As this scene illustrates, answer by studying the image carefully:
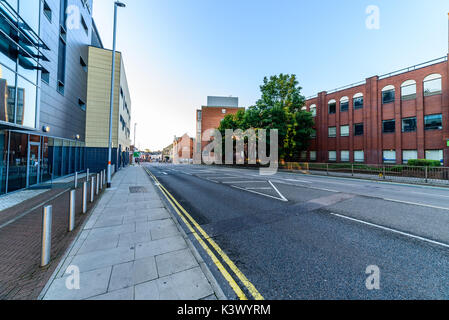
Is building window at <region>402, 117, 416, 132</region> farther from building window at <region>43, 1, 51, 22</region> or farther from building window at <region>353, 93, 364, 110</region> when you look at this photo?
building window at <region>43, 1, 51, 22</region>

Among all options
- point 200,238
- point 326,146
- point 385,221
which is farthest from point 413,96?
point 200,238

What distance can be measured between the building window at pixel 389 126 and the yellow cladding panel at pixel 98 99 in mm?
34854

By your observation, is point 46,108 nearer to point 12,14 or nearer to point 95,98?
point 12,14

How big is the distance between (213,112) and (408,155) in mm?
49043

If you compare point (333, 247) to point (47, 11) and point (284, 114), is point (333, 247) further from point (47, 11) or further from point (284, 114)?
point (284, 114)

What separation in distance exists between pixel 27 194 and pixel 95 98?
616 inches

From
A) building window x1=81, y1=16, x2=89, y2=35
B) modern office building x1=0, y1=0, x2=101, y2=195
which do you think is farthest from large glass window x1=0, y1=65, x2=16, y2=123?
building window x1=81, y1=16, x2=89, y2=35

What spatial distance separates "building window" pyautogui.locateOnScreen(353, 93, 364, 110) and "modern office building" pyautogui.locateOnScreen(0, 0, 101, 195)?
34.2 meters

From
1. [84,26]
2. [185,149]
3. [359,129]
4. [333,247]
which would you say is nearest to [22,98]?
[333,247]

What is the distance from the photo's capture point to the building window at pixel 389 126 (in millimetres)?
22859

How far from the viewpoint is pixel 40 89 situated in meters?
10.4

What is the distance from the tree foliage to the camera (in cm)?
2622

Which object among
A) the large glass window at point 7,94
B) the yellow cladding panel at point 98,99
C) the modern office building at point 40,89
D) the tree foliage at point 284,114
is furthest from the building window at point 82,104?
the tree foliage at point 284,114
